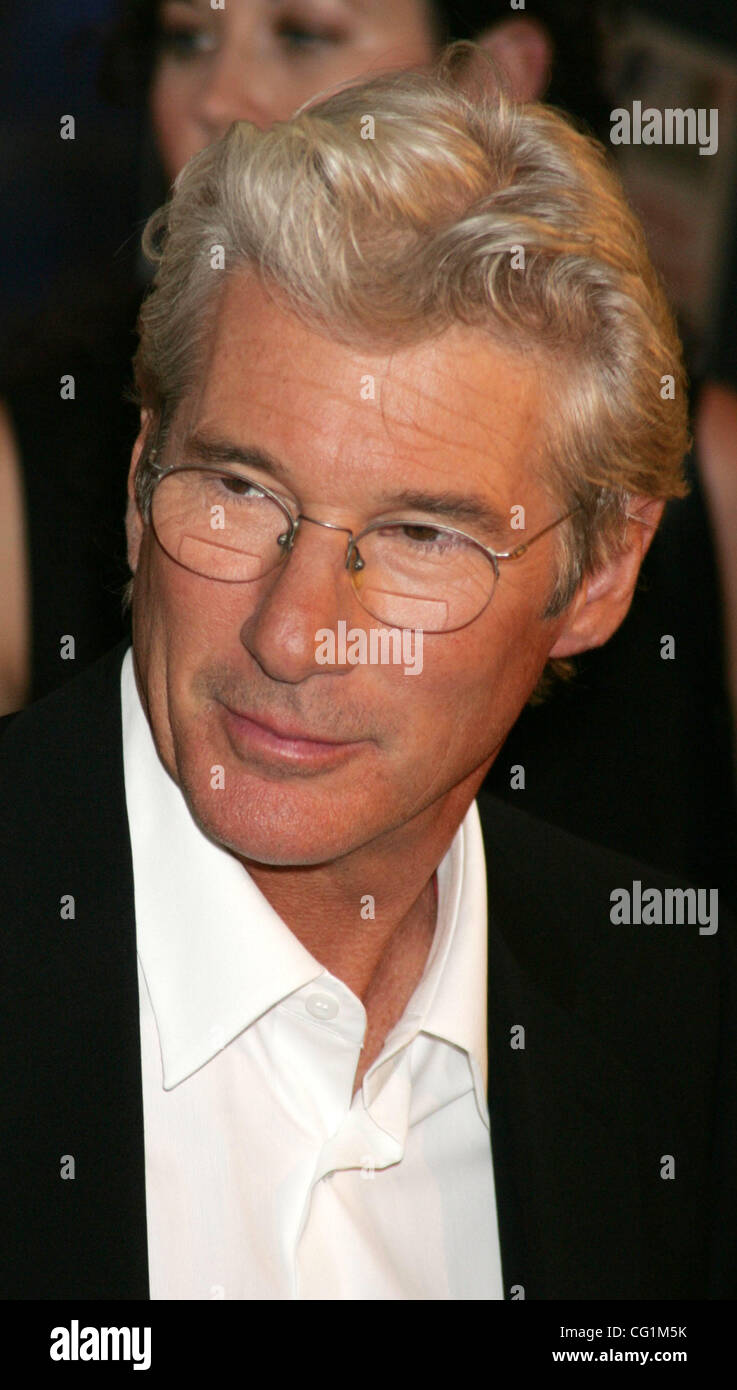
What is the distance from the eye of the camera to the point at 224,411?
137 cm

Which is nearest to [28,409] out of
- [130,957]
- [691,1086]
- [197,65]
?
[197,65]

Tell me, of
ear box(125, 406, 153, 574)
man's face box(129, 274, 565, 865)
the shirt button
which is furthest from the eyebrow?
the shirt button

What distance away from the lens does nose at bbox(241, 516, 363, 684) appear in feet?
4.19

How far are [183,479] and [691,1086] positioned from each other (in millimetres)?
920

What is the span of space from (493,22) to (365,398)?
1.47 m

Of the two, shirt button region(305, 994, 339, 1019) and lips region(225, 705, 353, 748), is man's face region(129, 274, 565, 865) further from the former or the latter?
shirt button region(305, 994, 339, 1019)

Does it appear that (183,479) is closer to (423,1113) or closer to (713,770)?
(423,1113)

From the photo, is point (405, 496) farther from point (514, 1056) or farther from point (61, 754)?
point (514, 1056)

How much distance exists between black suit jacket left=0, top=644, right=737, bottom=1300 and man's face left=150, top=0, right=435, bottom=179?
1.26 metres

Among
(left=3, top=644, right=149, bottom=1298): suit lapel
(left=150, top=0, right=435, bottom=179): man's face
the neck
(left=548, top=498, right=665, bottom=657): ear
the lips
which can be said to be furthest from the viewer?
(left=150, top=0, right=435, bottom=179): man's face

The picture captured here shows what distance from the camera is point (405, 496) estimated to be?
1.32 m

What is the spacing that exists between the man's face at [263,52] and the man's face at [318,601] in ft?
3.80

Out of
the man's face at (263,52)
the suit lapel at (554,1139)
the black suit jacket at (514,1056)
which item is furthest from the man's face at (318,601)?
the man's face at (263,52)

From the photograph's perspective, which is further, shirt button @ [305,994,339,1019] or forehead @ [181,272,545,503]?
shirt button @ [305,994,339,1019]
